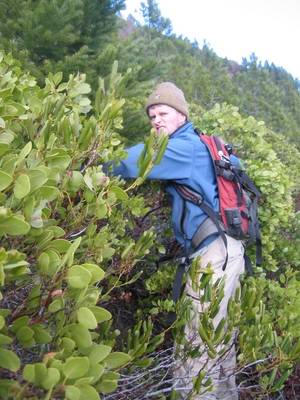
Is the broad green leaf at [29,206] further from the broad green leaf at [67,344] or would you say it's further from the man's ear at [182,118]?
the man's ear at [182,118]

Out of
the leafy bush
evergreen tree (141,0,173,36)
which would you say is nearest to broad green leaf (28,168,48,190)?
the leafy bush

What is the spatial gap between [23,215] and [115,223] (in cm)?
94

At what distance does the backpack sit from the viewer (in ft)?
7.65

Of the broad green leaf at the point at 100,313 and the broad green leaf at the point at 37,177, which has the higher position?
the broad green leaf at the point at 37,177

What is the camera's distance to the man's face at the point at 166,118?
2.68 m

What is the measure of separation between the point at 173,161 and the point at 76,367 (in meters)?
1.55

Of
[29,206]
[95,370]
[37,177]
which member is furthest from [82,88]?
[95,370]

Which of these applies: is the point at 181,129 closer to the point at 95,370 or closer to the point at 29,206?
the point at 29,206

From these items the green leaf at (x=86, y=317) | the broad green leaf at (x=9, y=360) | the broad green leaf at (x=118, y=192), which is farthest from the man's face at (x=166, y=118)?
the broad green leaf at (x=9, y=360)

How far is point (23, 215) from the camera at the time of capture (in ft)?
3.55

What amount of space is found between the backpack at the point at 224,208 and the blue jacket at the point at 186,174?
0.04 metres

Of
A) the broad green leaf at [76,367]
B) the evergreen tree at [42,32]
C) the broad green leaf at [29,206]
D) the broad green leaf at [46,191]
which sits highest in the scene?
the evergreen tree at [42,32]

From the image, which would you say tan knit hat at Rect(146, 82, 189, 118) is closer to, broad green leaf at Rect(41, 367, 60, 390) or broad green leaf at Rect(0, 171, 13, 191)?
broad green leaf at Rect(0, 171, 13, 191)

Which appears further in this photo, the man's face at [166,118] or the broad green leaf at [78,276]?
the man's face at [166,118]
